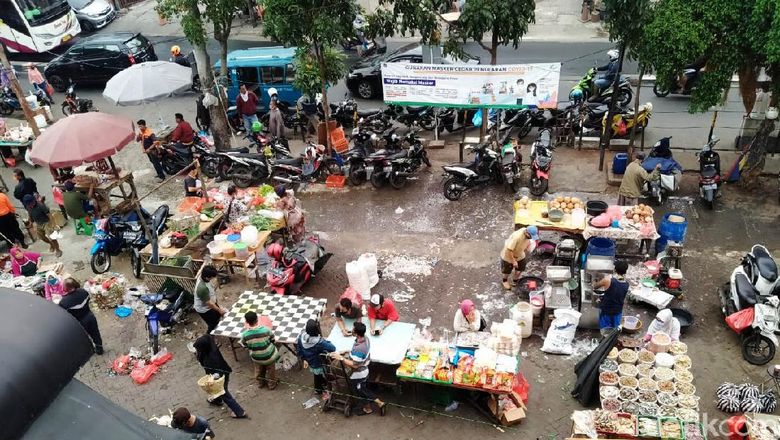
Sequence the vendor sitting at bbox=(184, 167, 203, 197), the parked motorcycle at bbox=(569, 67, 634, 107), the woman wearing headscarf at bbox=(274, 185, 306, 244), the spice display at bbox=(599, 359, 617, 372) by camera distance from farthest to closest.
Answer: the parked motorcycle at bbox=(569, 67, 634, 107), the vendor sitting at bbox=(184, 167, 203, 197), the woman wearing headscarf at bbox=(274, 185, 306, 244), the spice display at bbox=(599, 359, 617, 372)

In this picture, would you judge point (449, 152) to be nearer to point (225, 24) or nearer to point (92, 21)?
point (225, 24)

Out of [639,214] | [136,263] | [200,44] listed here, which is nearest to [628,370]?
[639,214]

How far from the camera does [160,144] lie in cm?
1416

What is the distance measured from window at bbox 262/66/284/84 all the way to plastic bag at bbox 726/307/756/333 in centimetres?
1266

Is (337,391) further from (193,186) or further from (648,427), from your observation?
(193,186)

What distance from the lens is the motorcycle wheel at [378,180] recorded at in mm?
13034

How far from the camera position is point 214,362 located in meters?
7.54

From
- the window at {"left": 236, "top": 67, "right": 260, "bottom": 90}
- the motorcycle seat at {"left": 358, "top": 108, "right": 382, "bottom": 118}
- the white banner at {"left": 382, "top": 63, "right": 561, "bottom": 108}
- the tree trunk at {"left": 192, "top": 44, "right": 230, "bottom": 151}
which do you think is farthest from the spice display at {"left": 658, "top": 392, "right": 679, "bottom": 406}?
the window at {"left": 236, "top": 67, "right": 260, "bottom": 90}

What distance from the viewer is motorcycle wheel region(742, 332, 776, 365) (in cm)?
786

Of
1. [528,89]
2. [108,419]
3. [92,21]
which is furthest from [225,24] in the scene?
[92,21]

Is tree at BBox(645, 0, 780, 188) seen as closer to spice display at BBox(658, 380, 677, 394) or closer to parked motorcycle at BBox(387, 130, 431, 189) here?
parked motorcycle at BBox(387, 130, 431, 189)

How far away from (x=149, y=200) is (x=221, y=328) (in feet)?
21.1

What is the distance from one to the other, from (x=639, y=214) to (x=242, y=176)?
8559 millimetres

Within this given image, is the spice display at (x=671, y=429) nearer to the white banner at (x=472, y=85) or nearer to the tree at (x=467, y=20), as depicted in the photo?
the white banner at (x=472, y=85)
